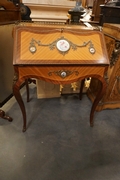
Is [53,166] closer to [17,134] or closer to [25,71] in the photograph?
[17,134]

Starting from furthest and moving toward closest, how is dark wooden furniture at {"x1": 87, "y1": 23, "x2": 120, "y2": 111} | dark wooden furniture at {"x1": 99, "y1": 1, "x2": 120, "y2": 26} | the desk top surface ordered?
dark wooden furniture at {"x1": 99, "y1": 1, "x2": 120, "y2": 26} → dark wooden furniture at {"x1": 87, "y1": 23, "x2": 120, "y2": 111} → the desk top surface

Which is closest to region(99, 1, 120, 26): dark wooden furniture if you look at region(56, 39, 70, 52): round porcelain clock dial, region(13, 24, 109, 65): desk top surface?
region(13, 24, 109, 65): desk top surface

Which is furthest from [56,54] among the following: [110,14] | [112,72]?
[110,14]

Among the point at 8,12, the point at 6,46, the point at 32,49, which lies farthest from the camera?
the point at 6,46

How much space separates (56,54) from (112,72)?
769 millimetres

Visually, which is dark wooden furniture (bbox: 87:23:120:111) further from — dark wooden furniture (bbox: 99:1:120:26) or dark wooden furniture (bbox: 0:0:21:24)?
dark wooden furniture (bbox: 0:0:21:24)

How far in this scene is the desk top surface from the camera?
0.87 metres

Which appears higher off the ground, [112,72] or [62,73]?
[62,73]

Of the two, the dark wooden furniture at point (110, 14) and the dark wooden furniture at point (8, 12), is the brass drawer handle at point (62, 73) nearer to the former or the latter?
the dark wooden furniture at point (8, 12)

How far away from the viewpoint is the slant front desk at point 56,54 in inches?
34.5

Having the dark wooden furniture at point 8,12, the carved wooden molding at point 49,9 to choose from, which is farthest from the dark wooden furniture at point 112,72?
the dark wooden furniture at point 8,12

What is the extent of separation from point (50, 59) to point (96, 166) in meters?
0.93

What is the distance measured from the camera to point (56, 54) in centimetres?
91

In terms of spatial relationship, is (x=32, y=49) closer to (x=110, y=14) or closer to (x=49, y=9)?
(x=49, y=9)
